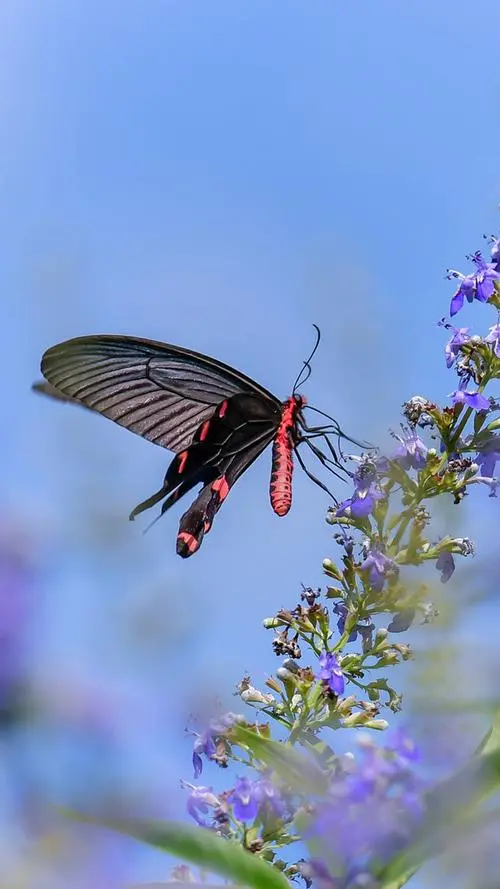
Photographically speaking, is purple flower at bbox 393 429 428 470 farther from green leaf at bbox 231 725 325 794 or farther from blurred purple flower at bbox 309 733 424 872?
blurred purple flower at bbox 309 733 424 872

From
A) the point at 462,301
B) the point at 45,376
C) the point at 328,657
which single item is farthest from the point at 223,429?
the point at 328,657

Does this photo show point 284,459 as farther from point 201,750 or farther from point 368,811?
point 368,811

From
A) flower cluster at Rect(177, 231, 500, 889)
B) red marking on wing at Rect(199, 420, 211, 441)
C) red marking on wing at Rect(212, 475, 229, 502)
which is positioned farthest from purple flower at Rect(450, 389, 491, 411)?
red marking on wing at Rect(199, 420, 211, 441)

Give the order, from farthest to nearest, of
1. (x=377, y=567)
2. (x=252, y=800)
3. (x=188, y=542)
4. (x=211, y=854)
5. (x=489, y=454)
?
(x=188, y=542), (x=489, y=454), (x=377, y=567), (x=252, y=800), (x=211, y=854)

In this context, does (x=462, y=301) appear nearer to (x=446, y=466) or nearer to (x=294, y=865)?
(x=446, y=466)

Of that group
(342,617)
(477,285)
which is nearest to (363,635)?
(342,617)

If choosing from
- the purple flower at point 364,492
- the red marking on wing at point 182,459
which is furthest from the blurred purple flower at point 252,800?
the red marking on wing at point 182,459
